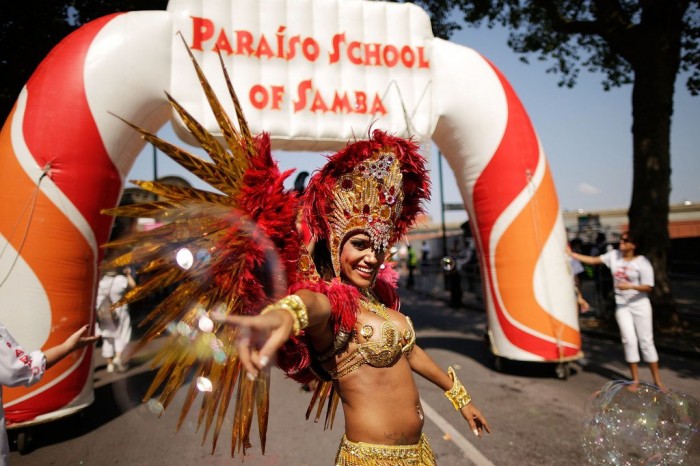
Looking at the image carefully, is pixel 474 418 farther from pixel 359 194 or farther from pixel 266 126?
pixel 266 126

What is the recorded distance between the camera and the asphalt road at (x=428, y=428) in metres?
3.65

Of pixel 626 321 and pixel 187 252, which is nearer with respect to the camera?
pixel 187 252

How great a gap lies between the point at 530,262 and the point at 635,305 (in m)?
1.19

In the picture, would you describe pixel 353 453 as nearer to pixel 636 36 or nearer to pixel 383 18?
pixel 383 18

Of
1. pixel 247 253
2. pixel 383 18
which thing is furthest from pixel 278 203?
pixel 383 18

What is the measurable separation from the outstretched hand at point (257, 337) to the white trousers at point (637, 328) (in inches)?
200

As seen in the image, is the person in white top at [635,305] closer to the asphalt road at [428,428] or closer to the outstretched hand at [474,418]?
the asphalt road at [428,428]

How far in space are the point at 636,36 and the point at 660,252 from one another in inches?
154

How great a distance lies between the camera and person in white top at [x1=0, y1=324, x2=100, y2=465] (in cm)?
209

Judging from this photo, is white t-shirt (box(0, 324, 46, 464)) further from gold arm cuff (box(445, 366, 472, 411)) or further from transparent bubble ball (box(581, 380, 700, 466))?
transparent bubble ball (box(581, 380, 700, 466))

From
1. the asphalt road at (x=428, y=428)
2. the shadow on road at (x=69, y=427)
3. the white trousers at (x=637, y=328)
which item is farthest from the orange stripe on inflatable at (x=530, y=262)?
the shadow on road at (x=69, y=427)

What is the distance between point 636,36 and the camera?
8.12 metres

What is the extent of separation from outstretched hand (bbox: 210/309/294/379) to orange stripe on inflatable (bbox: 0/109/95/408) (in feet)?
11.8

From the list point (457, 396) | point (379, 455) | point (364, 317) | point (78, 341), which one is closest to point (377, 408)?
point (379, 455)
